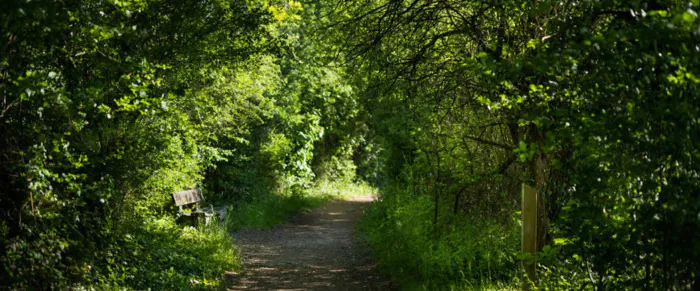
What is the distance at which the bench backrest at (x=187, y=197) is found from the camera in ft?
45.8

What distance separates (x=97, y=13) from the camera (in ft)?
19.4

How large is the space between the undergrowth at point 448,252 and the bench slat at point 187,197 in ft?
14.6

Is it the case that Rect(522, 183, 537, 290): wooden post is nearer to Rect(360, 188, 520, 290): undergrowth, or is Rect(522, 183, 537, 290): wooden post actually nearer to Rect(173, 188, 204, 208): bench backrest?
Rect(360, 188, 520, 290): undergrowth

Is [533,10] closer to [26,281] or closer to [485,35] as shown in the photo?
[485,35]

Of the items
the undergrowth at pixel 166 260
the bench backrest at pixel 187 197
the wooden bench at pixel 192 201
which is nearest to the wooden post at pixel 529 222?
the undergrowth at pixel 166 260

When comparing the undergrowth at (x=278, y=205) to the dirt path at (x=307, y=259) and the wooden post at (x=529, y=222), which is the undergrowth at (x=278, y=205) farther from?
the wooden post at (x=529, y=222)

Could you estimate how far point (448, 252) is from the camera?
9.42 meters

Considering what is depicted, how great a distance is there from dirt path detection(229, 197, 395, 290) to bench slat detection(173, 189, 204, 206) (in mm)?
1641

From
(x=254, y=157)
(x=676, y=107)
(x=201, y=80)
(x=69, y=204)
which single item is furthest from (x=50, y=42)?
(x=254, y=157)

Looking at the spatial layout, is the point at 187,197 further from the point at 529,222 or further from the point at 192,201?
the point at 529,222

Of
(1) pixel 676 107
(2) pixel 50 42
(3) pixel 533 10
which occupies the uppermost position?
(3) pixel 533 10

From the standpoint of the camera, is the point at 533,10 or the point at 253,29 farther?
the point at 253,29

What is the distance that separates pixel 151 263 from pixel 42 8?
204 inches

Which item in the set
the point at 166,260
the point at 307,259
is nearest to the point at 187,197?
the point at 307,259
